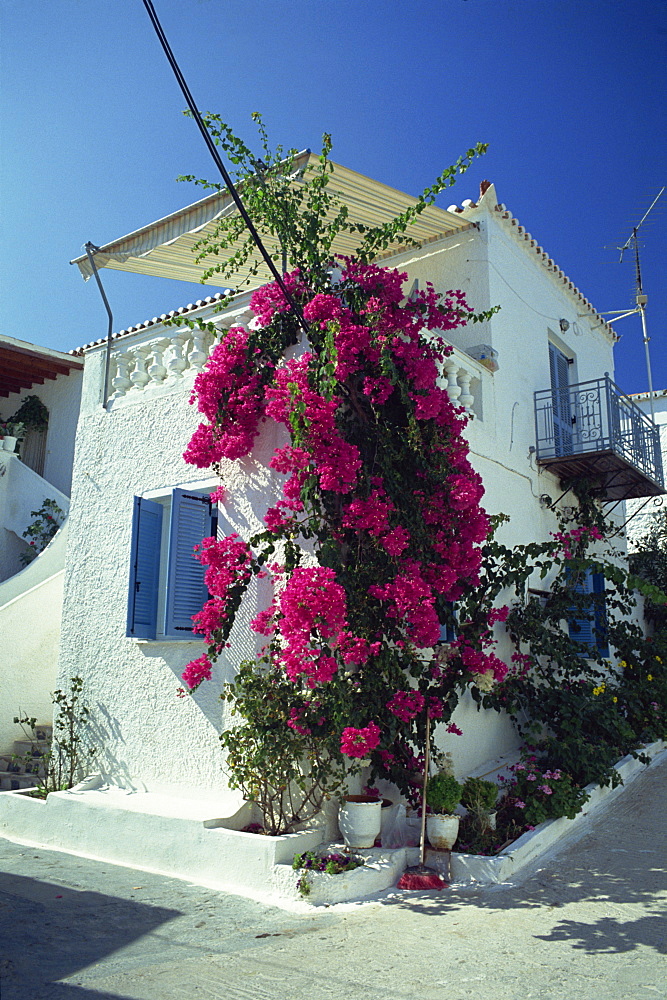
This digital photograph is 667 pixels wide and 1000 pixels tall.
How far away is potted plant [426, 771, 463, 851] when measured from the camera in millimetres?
6352

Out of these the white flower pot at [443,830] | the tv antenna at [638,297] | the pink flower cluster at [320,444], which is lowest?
the white flower pot at [443,830]

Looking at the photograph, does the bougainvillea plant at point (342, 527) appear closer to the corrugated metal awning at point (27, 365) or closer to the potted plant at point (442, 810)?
the potted plant at point (442, 810)

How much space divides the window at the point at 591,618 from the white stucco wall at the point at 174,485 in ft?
3.86

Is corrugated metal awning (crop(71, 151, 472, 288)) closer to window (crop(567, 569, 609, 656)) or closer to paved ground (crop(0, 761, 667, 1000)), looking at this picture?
window (crop(567, 569, 609, 656))

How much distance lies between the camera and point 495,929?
519 centimetres

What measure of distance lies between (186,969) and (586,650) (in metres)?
6.10

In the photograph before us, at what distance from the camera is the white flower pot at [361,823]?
246 inches

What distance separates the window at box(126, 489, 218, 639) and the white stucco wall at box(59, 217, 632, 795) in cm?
26

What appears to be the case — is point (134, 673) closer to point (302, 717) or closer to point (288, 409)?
point (302, 717)

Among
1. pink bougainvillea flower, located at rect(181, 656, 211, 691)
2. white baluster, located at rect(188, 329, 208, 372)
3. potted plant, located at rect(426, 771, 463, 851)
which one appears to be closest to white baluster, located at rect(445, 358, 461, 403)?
white baluster, located at rect(188, 329, 208, 372)

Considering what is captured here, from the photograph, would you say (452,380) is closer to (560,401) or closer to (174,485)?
(174,485)

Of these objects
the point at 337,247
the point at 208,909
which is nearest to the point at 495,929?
the point at 208,909

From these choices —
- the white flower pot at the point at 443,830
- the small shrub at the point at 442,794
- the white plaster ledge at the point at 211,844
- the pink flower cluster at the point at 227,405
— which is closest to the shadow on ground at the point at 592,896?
the white plaster ledge at the point at 211,844

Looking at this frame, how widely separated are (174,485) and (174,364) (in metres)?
1.35
